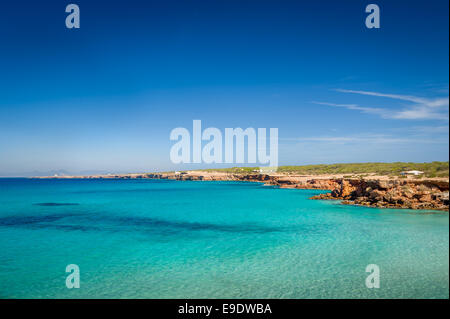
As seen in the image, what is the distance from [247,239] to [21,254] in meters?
12.6

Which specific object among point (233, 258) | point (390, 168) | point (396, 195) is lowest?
point (233, 258)

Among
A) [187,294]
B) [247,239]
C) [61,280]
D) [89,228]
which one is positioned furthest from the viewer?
[89,228]

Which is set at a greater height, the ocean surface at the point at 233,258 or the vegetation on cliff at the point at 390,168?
the vegetation on cliff at the point at 390,168

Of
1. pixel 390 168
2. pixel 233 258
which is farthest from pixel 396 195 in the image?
pixel 233 258

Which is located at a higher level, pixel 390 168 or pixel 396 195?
pixel 390 168

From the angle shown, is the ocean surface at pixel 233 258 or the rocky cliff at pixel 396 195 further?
the rocky cliff at pixel 396 195

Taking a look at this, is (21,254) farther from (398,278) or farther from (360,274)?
(398,278)

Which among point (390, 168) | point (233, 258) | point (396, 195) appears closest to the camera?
point (233, 258)

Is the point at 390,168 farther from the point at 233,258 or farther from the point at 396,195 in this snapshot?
the point at 233,258

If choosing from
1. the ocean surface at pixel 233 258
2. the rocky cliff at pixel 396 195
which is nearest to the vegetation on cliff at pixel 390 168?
the rocky cliff at pixel 396 195

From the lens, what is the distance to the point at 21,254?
49.1 feet

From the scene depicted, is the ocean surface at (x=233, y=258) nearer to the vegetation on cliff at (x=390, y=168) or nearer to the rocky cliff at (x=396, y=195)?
the rocky cliff at (x=396, y=195)

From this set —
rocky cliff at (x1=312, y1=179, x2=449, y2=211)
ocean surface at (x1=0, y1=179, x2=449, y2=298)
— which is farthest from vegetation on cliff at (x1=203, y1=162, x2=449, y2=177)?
ocean surface at (x1=0, y1=179, x2=449, y2=298)
